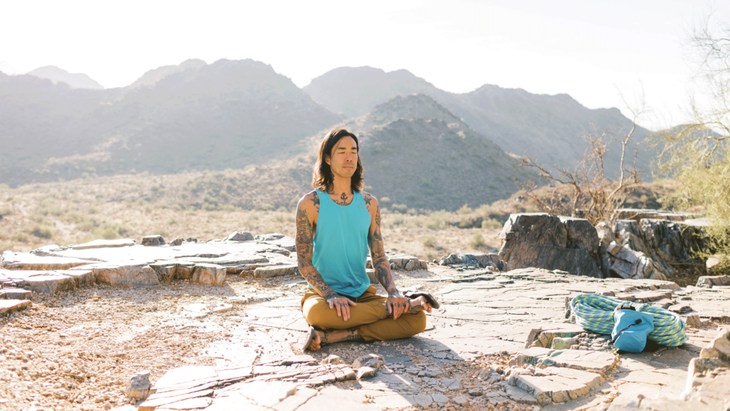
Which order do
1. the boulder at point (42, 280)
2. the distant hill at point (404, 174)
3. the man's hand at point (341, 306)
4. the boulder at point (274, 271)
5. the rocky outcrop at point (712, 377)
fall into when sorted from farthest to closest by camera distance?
1. the distant hill at point (404, 174)
2. the boulder at point (274, 271)
3. the boulder at point (42, 280)
4. the man's hand at point (341, 306)
5. the rocky outcrop at point (712, 377)

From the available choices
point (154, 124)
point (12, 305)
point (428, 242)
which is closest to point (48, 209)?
point (428, 242)

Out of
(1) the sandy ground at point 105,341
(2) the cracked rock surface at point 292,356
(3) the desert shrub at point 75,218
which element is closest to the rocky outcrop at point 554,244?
(2) the cracked rock surface at point 292,356

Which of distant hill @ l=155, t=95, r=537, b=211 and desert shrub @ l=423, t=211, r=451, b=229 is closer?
desert shrub @ l=423, t=211, r=451, b=229

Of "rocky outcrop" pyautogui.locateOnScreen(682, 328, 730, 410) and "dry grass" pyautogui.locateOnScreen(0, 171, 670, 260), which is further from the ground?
"rocky outcrop" pyautogui.locateOnScreen(682, 328, 730, 410)

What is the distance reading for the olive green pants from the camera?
119 inches

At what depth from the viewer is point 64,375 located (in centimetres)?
249

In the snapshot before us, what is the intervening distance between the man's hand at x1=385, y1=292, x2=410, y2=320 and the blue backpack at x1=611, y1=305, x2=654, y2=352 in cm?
131

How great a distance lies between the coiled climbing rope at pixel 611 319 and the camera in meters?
2.65

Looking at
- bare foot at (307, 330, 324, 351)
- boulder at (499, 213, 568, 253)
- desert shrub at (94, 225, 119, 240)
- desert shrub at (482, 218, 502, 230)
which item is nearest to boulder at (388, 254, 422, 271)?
boulder at (499, 213, 568, 253)

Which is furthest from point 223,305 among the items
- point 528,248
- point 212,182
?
point 212,182

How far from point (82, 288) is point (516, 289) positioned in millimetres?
5011

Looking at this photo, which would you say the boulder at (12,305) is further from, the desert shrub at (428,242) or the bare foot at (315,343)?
the desert shrub at (428,242)

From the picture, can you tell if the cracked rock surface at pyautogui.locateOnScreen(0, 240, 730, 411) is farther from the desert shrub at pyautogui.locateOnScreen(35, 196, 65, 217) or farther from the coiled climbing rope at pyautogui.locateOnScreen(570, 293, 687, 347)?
the desert shrub at pyautogui.locateOnScreen(35, 196, 65, 217)

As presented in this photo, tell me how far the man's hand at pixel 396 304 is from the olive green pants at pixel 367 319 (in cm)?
12
